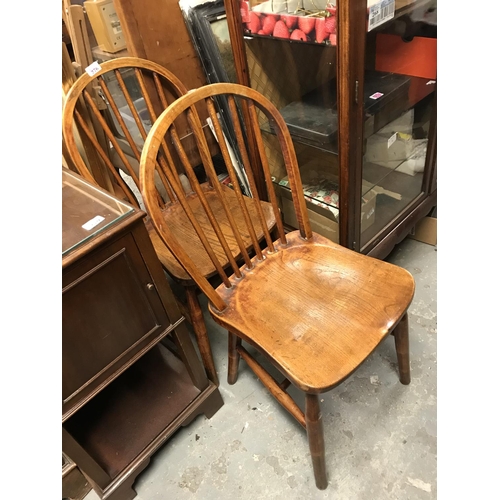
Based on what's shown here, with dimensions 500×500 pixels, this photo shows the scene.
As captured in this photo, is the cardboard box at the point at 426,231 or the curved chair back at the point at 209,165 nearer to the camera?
the curved chair back at the point at 209,165

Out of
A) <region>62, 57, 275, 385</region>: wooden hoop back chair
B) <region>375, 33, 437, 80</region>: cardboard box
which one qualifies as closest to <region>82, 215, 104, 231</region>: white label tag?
<region>62, 57, 275, 385</region>: wooden hoop back chair

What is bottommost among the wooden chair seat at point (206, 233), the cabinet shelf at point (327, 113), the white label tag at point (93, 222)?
the wooden chair seat at point (206, 233)

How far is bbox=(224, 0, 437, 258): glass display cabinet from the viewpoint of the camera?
979mm

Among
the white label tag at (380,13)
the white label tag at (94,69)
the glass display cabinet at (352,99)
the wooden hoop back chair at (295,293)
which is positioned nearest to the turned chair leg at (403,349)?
the wooden hoop back chair at (295,293)

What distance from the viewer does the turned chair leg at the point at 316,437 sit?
0.87m

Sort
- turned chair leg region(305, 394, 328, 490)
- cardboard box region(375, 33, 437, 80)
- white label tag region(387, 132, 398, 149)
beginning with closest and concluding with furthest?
turned chair leg region(305, 394, 328, 490)
cardboard box region(375, 33, 437, 80)
white label tag region(387, 132, 398, 149)

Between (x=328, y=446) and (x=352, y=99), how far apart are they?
3.23ft

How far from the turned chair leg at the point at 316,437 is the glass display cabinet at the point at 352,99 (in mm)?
578

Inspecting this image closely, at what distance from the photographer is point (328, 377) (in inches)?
31.7

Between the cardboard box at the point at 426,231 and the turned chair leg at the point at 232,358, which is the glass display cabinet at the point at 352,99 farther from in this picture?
the turned chair leg at the point at 232,358

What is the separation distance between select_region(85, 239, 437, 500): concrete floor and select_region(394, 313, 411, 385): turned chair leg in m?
0.05

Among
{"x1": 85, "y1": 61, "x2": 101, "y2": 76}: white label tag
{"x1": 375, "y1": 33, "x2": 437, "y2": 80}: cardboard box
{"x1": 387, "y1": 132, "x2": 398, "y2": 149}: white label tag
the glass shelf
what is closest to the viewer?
the glass shelf

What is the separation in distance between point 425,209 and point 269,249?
783mm

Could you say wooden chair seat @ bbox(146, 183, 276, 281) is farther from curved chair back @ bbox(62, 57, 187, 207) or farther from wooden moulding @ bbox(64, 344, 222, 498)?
wooden moulding @ bbox(64, 344, 222, 498)
